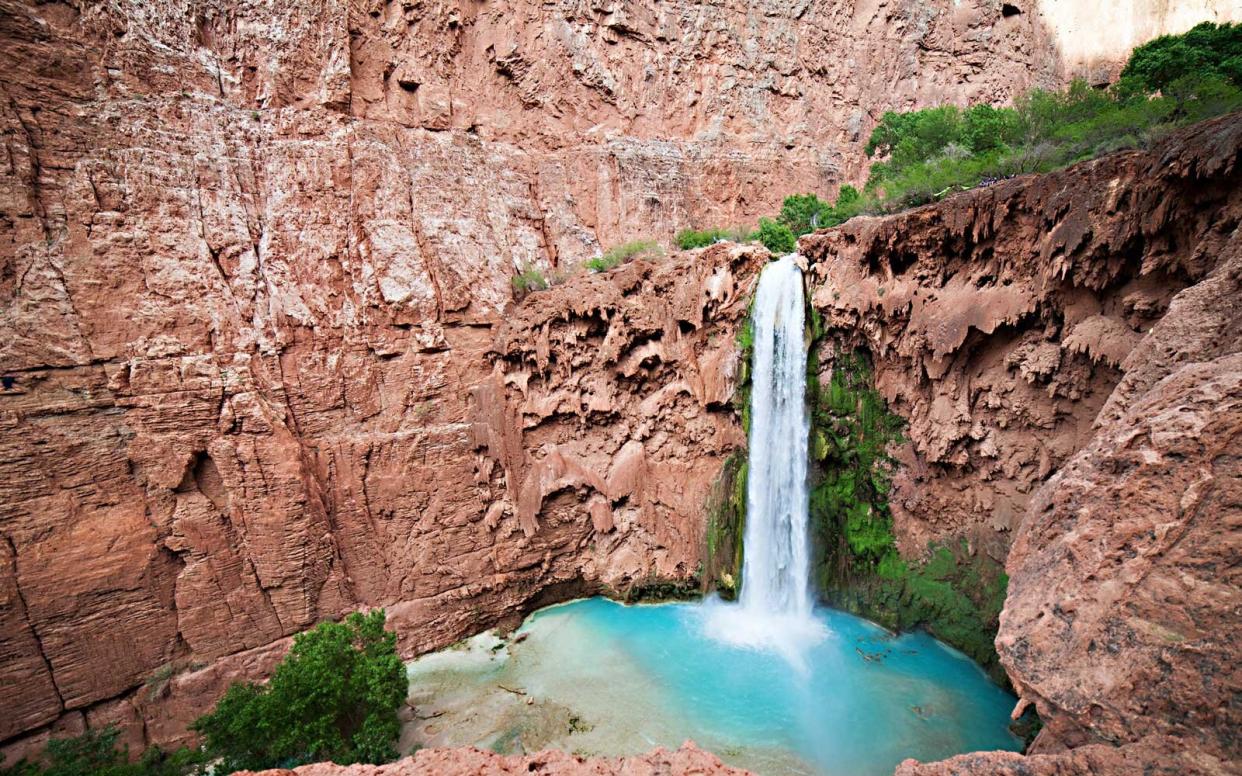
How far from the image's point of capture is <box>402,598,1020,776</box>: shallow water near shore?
8141 millimetres

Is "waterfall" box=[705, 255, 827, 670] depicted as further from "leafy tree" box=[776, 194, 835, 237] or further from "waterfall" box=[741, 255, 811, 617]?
"leafy tree" box=[776, 194, 835, 237]

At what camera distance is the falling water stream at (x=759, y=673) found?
27.2 feet

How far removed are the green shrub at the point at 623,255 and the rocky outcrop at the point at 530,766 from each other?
470 inches

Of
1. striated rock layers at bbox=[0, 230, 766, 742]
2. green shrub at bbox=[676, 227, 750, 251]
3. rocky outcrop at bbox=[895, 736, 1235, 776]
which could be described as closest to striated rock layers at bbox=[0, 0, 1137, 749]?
striated rock layers at bbox=[0, 230, 766, 742]

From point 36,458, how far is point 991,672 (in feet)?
59.1

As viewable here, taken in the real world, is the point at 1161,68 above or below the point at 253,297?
above

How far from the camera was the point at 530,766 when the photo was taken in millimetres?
3520

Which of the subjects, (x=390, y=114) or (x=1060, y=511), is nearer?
(x=1060, y=511)

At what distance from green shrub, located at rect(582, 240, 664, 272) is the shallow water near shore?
31.2 feet

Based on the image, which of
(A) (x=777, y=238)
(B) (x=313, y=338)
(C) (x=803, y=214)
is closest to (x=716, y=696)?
(B) (x=313, y=338)

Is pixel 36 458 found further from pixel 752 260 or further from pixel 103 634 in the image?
pixel 752 260

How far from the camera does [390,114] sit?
45.1 ft

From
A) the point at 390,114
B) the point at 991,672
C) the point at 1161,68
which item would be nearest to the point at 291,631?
the point at 390,114

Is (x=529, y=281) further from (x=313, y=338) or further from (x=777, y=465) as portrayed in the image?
(x=777, y=465)
